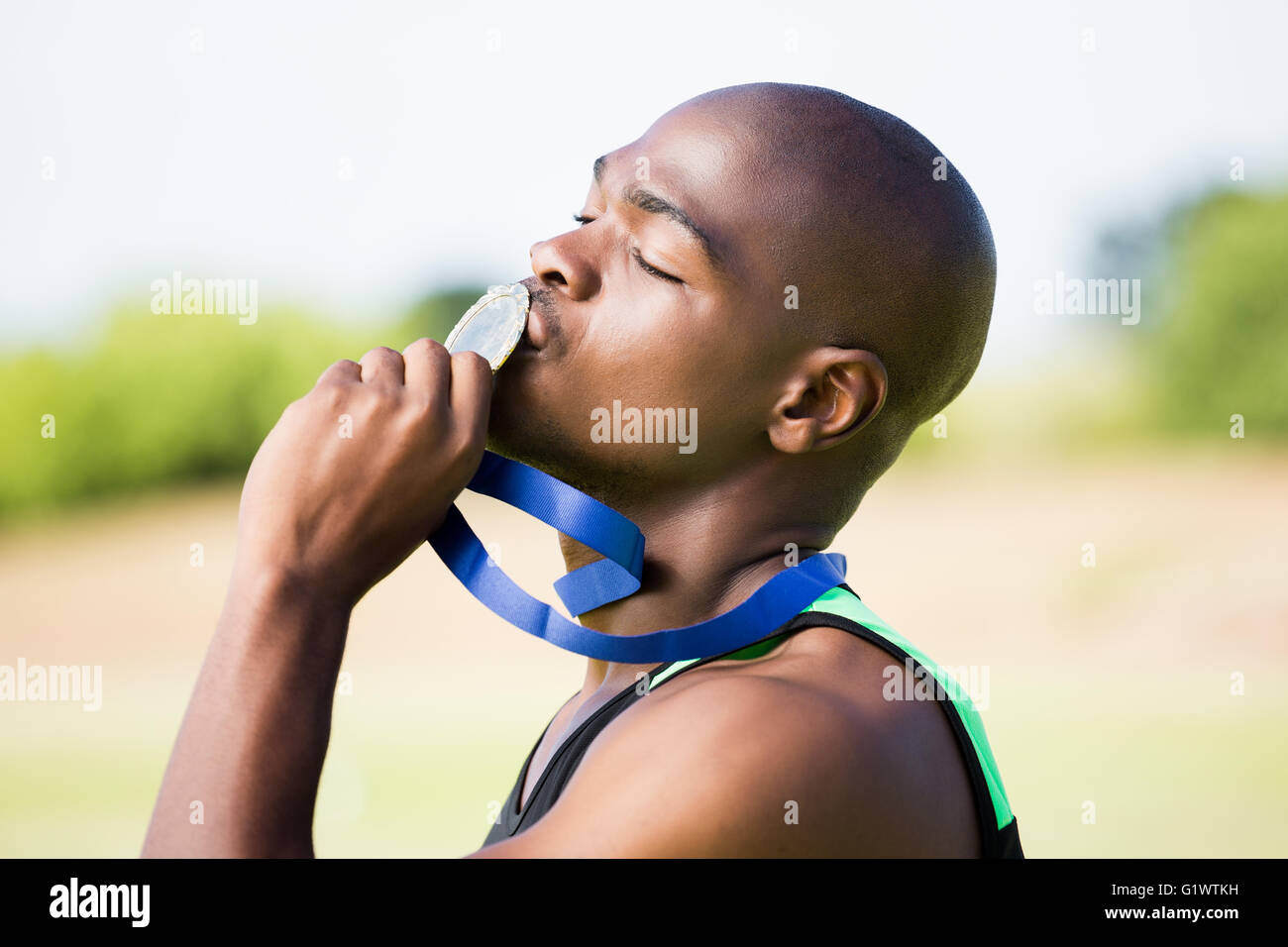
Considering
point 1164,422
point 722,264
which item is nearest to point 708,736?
point 722,264

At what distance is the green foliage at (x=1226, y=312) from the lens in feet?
73.6

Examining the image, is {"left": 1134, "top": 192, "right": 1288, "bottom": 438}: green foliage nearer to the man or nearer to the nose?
the man

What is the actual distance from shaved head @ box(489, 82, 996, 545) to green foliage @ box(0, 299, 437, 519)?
20.9 meters

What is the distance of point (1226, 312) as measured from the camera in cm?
2252

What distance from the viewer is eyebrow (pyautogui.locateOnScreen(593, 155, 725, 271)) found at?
183cm

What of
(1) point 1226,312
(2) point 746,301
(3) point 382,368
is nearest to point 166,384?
(1) point 1226,312

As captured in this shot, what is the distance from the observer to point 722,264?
183 centimetres

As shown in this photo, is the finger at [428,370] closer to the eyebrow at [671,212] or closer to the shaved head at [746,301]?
the shaved head at [746,301]

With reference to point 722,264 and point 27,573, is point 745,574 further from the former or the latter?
point 27,573

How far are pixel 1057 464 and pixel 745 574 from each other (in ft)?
81.5

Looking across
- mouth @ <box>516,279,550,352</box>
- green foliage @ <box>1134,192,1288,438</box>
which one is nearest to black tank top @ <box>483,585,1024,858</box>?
mouth @ <box>516,279,550,352</box>

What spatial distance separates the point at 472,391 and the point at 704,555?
1.45ft

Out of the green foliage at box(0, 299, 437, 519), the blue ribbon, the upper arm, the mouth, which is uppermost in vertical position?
the green foliage at box(0, 299, 437, 519)

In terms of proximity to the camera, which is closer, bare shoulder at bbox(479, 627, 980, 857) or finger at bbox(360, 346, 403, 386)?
bare shoulder at bbox(479, 627, 980, 857)
